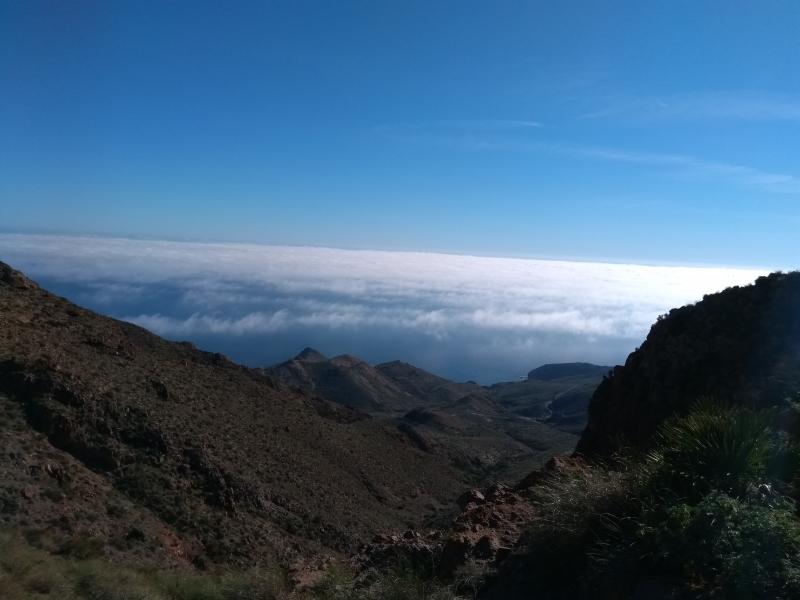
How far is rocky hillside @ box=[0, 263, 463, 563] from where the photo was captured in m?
18.3

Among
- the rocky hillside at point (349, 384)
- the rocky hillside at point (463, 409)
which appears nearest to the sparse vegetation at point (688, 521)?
the rocky hillside at point (463, 409)

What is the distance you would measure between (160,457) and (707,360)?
56.1 feet

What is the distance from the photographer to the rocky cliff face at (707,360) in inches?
635

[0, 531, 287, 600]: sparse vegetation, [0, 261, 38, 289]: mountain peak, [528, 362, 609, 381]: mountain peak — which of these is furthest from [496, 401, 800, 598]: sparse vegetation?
[528, 362, 609, 381]: mountain peak

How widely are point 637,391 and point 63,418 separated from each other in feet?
56.9

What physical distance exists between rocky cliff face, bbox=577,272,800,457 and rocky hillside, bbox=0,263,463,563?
35.4 ft

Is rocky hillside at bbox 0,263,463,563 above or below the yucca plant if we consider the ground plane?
below

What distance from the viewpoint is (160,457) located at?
22.6 m

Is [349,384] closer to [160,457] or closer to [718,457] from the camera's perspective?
[160,457]

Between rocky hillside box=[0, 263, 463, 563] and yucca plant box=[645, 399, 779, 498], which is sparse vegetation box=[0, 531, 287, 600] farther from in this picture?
yucca plant box=[645, 399, 779, 498]

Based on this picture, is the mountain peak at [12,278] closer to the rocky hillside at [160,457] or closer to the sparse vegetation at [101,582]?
the rocky hillside at [160,457]

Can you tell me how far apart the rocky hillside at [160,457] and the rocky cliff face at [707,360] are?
425 inches

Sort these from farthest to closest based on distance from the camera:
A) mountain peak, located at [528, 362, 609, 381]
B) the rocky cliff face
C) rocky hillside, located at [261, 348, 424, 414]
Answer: mountain peak, located at [528, 362, 609, 381]
rocky hillside, located at [261, 348, 424, 414]
the rocky cliff face

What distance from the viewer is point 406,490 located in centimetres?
3484
